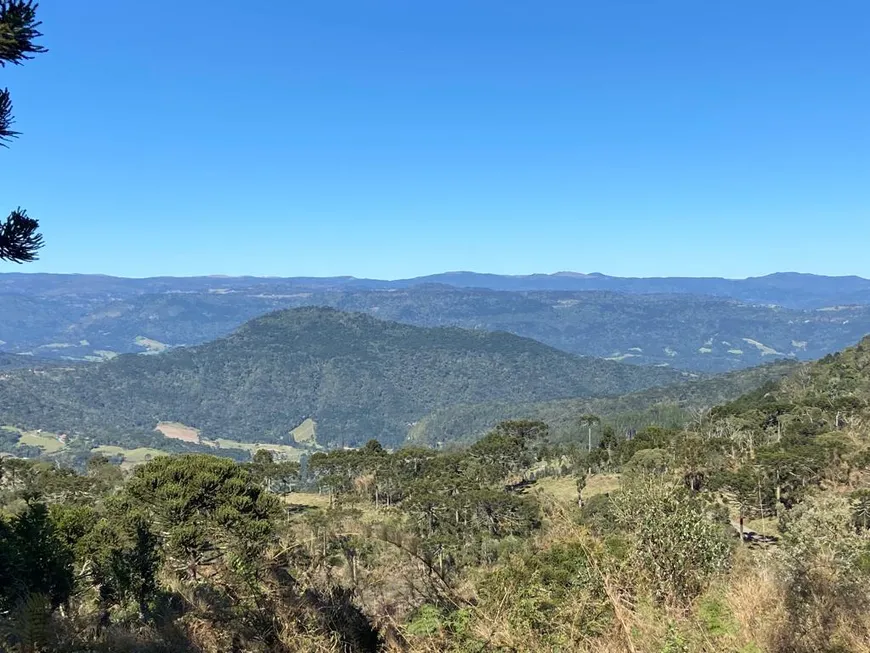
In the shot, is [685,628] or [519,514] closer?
[685,628]

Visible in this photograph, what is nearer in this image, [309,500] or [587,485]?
[587,485]

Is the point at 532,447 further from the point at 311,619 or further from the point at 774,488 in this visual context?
the point at 311,619

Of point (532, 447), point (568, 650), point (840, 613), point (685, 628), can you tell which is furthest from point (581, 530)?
point (532, 447)

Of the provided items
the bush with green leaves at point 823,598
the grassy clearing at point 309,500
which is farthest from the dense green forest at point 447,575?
the grassy clearing at point 309,500

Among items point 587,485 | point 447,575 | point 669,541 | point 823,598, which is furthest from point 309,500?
point 823,598

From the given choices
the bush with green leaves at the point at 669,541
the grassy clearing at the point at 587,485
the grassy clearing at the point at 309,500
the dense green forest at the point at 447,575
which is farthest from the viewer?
the grassy clearing at the point at 309,500

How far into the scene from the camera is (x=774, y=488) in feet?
154

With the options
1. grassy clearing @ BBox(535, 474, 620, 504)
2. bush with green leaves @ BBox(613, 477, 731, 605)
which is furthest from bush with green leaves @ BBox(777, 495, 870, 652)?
grassy clearing @ BBox(535, 474, 620, 504)

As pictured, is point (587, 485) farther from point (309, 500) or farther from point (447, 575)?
point (447, 575)

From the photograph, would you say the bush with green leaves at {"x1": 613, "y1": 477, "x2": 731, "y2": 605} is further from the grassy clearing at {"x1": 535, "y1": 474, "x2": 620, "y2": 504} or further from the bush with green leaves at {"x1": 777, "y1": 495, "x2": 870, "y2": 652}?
the grassy clearing at {"x1": 535, "y1": 474, "x2": 620, "y2": 504}

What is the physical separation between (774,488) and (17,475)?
74.3 metres

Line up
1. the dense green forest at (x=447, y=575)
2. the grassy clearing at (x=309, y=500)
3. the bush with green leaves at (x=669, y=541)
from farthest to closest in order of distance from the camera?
the grassy clearing at (x=309, y=500), the bush with green leaves at (x=669, y=541), the dense green forest at (x=447, y=575)

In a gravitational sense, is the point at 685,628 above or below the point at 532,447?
above

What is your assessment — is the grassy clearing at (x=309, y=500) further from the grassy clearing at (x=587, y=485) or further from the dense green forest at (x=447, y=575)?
the grassy clearing at (x=587, y=485)
